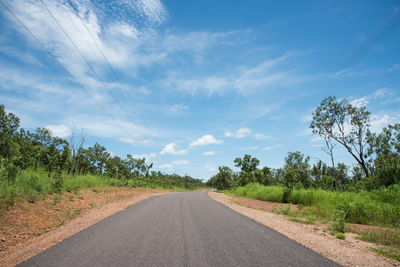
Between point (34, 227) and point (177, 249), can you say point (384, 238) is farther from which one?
point (34, 227)

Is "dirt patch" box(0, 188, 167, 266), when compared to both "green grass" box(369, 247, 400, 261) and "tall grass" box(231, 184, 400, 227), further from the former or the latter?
"tall grass" box(231, 184, 400, 227)

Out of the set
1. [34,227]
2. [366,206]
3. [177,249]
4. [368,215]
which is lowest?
[34,227]

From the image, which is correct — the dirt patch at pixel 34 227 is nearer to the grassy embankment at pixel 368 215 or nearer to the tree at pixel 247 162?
the grassy embankment at pixel 368 215

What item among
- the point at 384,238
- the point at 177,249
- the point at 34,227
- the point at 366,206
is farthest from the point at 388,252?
the point at 34,227

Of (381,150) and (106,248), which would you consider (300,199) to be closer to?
(106,248)

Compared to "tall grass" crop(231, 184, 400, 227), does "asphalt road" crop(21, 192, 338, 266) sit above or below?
below

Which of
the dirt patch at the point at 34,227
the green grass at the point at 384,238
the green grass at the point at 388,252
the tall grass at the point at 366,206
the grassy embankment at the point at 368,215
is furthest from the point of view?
the tall grass at the point at 366,206

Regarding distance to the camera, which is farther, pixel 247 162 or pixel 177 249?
pixel 247 162

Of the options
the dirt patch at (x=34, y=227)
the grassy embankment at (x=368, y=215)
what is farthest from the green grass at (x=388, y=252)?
the dirt patch at (x=34, y=227)

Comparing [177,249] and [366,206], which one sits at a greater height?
[366,206]

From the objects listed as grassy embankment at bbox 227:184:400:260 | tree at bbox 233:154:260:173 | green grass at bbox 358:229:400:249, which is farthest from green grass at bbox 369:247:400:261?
tree at bbox 233:154:260:173

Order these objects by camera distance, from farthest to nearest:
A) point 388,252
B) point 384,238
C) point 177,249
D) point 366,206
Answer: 1. point 366,206
2. point 384,238
3. point 388,252
4. point 177,249

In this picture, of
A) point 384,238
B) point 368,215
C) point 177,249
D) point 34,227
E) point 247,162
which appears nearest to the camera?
point 177,249

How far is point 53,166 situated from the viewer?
1572 cm
